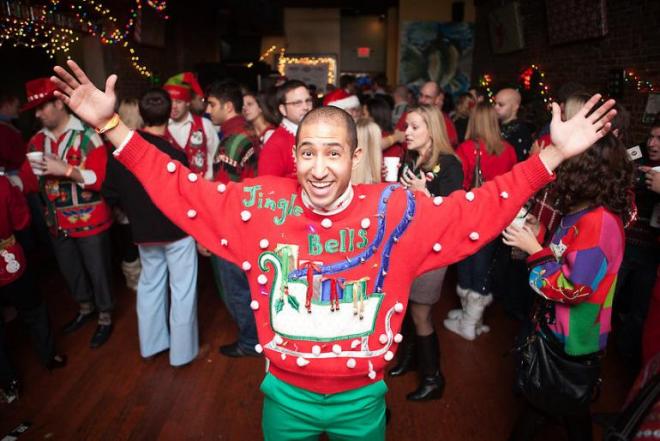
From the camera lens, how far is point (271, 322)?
1356 millimetres

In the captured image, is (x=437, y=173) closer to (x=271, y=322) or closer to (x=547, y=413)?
(x=547, y=413)

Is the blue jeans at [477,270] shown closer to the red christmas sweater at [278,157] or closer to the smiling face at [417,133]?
the smiling face at [417,133]

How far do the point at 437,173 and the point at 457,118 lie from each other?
3170 mm

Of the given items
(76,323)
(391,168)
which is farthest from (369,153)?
(76,323)

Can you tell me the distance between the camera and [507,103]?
12.5 feet

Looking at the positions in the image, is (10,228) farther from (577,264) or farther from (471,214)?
(577,264)

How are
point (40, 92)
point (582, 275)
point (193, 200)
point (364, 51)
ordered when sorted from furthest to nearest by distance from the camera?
point (364, 51), point (40, 92), point (582, 275), point (193, 200)

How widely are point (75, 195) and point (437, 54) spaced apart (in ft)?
28.5

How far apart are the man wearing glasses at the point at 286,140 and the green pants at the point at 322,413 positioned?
1337 mm

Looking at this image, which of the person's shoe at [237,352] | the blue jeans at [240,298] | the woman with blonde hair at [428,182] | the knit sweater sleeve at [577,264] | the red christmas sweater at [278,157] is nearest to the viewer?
the knit sweater sleeve at [577,264]

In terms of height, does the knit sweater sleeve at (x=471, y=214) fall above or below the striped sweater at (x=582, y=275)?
above

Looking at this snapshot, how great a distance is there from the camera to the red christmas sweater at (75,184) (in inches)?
114

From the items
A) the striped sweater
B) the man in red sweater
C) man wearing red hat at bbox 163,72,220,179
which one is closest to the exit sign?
man wearing red hat at bbox 163,72,220,179

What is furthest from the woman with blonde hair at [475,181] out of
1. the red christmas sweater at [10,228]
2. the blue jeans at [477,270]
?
the red christmas sweater at [10,228]
